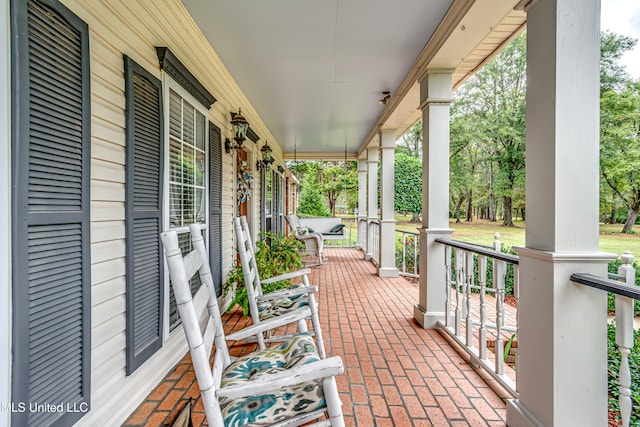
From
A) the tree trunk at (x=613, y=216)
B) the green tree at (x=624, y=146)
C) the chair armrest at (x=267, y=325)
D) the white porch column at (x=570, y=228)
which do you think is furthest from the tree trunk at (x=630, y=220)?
the chair armrest at (x=267, y=325)

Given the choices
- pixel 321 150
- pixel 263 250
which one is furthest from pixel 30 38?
pixel 321 150

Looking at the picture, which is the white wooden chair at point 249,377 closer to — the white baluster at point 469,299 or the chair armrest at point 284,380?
the chair armrest at point 284,380

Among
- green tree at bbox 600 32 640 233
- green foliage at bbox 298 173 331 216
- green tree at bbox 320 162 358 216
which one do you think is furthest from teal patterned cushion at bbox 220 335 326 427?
green tree at bbox 320 162 358 216

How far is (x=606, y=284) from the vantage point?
4.20 feet

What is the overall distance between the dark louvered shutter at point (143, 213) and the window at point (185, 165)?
7.1 inches

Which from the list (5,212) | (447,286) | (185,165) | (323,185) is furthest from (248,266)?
(323,185)

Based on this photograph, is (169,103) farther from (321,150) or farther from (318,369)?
(321,150)

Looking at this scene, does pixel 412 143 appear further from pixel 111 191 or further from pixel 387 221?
pixel 111 191

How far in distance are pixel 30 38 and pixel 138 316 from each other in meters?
1.42

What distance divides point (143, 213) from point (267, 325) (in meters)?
1.02

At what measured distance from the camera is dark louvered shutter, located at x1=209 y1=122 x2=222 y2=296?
3.19 meters

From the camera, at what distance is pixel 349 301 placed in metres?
4.02

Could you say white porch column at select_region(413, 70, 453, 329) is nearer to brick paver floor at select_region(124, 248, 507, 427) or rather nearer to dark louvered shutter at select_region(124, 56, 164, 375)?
brick paver floor at select_region(124, 248, 507, 427)

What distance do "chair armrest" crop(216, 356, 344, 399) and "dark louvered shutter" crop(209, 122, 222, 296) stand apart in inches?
88.0
